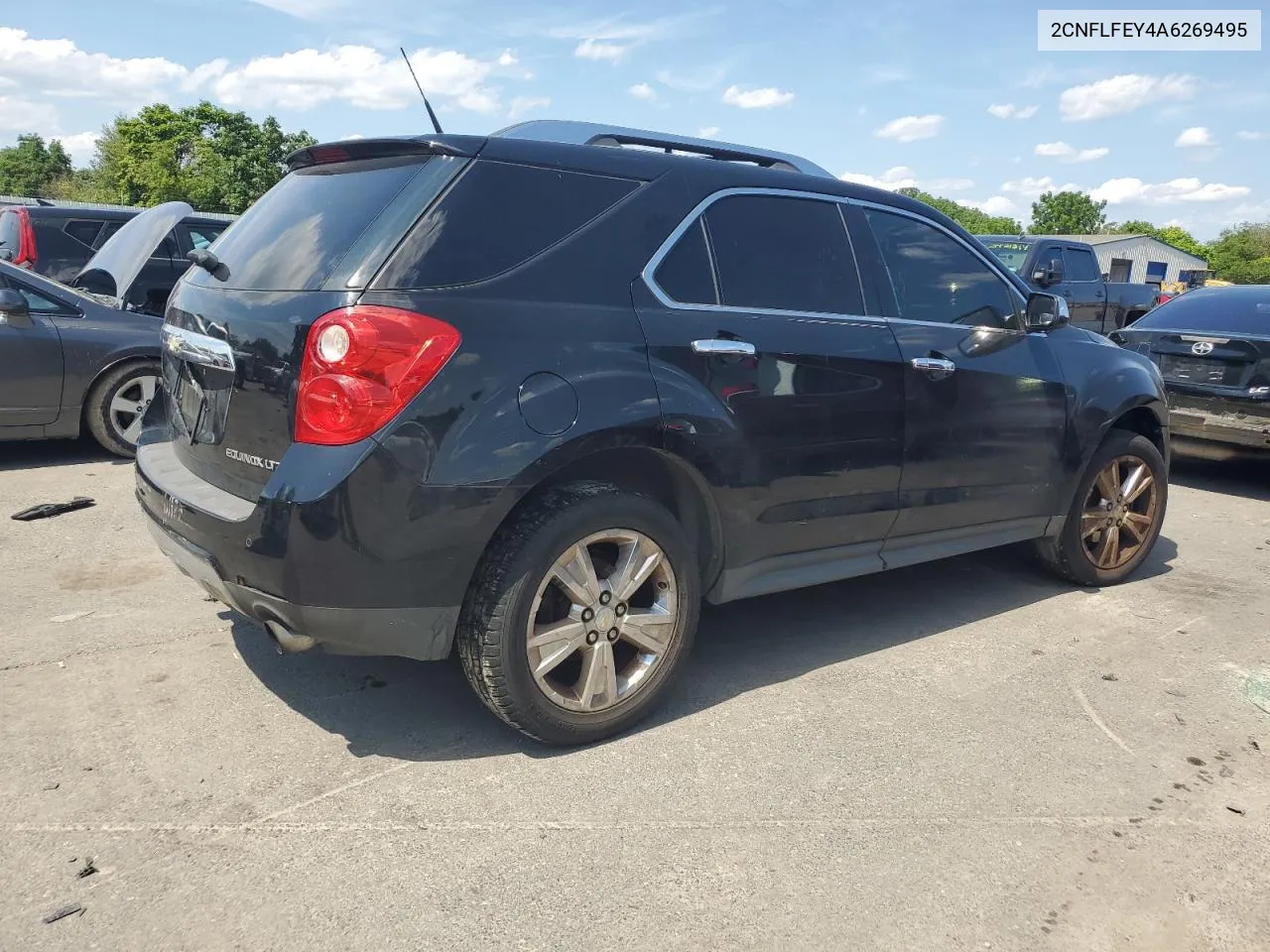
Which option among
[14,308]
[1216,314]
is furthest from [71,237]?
[1216,314]

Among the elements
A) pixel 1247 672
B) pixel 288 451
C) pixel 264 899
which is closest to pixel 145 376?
pixel 288 451

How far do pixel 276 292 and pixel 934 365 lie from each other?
8.30ft

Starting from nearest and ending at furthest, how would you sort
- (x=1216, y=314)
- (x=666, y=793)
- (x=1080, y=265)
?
(x=666, y=793) < (x=1216, y=314) < (x=1080, y=265)

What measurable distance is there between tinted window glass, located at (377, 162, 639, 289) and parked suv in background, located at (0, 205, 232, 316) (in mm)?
7379

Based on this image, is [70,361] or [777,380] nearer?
[777,380]

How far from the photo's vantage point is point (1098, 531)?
5184 millimetres

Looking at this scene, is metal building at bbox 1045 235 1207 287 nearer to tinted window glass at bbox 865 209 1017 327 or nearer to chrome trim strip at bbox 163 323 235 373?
tinted window glass at bbox 865 209 1017 327

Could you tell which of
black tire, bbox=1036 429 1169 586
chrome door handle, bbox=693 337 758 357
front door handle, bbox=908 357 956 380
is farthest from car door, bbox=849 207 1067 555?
chrome door handle, bbox=693 337 758 357

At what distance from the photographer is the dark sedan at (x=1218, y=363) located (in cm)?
751

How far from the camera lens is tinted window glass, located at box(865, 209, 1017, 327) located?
13.7 ft

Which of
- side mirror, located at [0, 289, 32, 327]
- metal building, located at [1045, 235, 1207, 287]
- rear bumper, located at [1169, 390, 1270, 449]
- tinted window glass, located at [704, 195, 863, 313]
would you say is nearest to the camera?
tinted window glass, located at [704, 195, 863, 313]

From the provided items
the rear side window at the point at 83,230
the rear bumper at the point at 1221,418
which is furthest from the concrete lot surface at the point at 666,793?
the rear side window at the point at 83,230

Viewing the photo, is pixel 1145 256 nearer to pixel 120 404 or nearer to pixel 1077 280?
pixel 1077 280

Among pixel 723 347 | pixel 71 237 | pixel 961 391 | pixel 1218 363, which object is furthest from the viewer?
pixel 71 237
